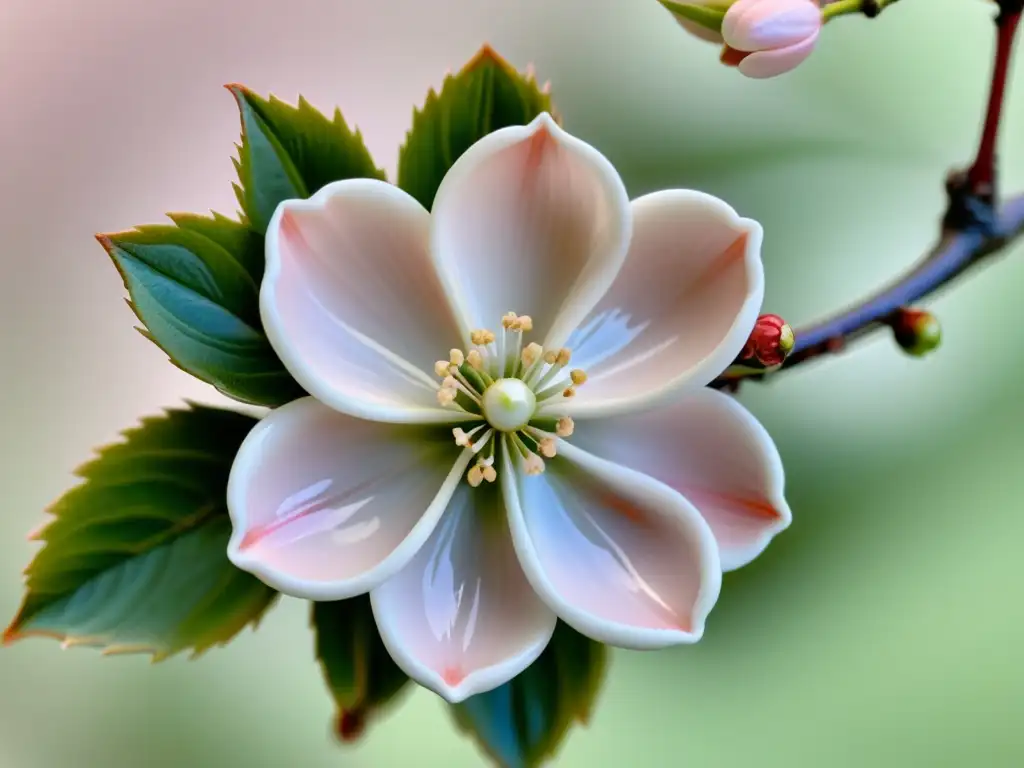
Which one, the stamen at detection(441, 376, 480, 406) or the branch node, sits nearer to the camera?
the stamen at detection(441, 376, 480, 406)

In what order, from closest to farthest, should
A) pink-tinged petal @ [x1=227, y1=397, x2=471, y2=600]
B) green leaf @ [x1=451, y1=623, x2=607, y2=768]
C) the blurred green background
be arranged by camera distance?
pink-tinged petal @ [x1=227, y1=397, x2=471, y2=600] < green leaf @ [x1=451, y1=623, x2=607, y2=768] < the blurred green background

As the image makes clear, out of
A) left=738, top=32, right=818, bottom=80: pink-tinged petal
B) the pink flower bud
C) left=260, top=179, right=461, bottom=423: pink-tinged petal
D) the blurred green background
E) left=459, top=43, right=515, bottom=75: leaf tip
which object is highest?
left=459, top=43, right=515, bottom=75: leaf tip

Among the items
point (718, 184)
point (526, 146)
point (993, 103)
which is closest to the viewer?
point (526, 146)

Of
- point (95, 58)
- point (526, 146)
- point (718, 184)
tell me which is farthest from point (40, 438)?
point (718, 184)

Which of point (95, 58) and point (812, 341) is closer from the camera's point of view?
point (812, 341)

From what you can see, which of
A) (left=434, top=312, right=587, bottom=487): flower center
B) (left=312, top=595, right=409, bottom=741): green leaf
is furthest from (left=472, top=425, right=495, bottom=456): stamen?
(left=312, top=595, right=409, bottom=741): green leaf

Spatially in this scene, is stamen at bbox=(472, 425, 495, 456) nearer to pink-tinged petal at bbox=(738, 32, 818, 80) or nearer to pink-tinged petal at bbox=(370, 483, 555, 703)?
pink-tinged petal at bbox=(370, 483, 555, 703)

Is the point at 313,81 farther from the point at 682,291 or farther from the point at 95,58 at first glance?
the point at 682,291
